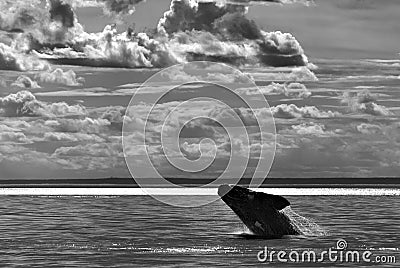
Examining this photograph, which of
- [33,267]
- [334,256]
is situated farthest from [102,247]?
[334,256]

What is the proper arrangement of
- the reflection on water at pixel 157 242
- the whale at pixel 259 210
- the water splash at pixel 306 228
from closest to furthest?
the reflection on water at pixel 157 242, the whale at pixel 259 210, the water splash at pixel 306 228

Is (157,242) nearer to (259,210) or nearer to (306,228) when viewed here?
(259,210)

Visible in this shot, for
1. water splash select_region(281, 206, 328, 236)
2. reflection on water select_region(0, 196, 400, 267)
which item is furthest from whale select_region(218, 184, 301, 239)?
reflection on water select_region(0, 196, 400, 267)

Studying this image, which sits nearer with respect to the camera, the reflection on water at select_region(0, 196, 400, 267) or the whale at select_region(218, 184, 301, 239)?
the reflection on water at select_region(0, 196, 400, 267)

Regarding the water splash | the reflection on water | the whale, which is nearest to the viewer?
the reflection on water

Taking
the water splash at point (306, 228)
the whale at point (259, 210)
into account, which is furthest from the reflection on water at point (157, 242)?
the whale at point (259, 210)

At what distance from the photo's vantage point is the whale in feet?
A: 108

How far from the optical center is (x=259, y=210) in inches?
1315

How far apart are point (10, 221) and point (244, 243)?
62.5 feet

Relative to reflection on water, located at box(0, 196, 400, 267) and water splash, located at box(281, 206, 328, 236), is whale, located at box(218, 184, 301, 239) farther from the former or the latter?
reflection on water, located at box(0, 196, 400, 267)

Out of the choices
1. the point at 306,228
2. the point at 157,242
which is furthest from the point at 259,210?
the point at 306,228

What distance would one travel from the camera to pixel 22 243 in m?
34.1

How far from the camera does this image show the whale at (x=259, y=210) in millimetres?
32938

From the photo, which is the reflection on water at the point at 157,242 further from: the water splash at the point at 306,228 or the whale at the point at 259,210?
the whale at the point at 259,210
